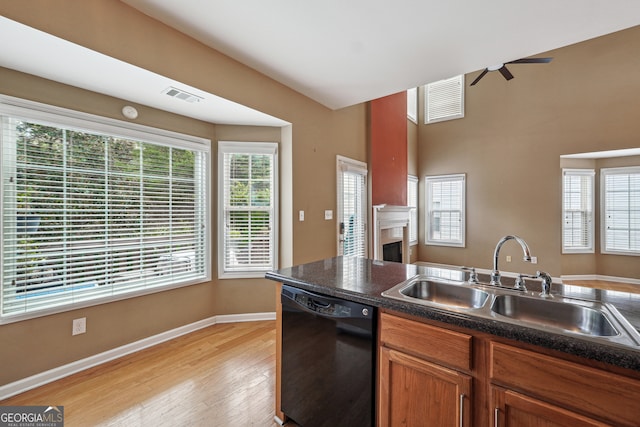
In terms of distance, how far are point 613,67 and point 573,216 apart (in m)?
Result: 2.71

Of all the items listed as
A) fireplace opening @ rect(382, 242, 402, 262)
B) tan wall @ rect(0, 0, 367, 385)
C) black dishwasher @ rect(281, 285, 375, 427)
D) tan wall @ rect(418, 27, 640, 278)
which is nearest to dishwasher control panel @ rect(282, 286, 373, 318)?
black dishwasher @ rect(281, 285, 375, 427)

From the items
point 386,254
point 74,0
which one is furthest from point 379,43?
point 386,254

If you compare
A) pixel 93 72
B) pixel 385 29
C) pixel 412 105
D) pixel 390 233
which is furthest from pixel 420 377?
pixel 412 105

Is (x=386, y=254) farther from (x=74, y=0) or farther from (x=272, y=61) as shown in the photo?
(x=74, y=0)

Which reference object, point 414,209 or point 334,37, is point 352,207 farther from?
point 414,209

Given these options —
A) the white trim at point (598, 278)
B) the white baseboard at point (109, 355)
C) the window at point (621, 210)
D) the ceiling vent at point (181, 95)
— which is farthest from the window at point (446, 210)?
the ceiling vent at point (181, 95)

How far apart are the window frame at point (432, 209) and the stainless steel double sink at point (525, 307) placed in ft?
17.3

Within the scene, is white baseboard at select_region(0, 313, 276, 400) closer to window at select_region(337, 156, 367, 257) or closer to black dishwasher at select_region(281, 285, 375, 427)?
window at select_region(337, 156, 367, 257)

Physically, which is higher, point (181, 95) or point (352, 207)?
point (181, 95)

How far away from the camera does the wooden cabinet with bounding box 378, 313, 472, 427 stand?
1.12 metres

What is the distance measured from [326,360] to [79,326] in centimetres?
224

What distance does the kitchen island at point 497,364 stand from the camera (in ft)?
2.77

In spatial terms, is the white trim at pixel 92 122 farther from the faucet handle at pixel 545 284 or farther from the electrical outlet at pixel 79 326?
the faucet handle at pixel 545 284

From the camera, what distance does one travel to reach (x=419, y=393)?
4.01 ft
